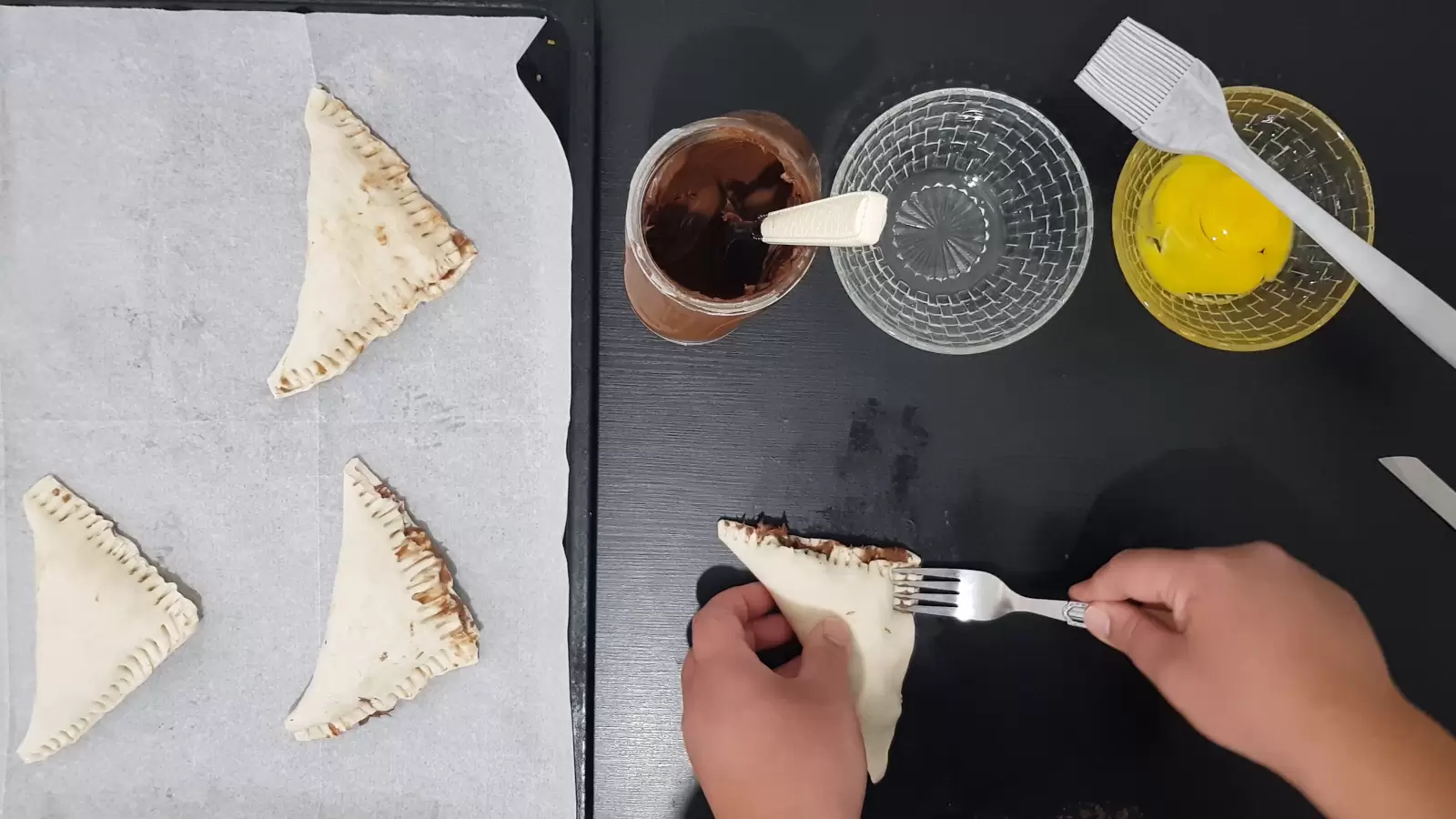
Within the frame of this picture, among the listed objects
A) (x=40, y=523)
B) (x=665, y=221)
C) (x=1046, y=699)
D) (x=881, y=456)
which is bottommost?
(x=40, y=523)

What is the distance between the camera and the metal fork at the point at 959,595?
2.70ft

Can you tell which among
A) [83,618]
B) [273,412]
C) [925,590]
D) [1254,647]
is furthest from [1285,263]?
[83,618]

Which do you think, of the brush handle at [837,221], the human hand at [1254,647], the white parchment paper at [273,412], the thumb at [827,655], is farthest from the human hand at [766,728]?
the brush handle at [837,221]

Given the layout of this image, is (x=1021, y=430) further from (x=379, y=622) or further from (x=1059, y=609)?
(x=379, y=622)

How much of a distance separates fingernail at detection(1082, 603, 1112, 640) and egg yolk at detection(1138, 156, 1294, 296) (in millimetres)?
309

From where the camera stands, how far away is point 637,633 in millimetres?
852

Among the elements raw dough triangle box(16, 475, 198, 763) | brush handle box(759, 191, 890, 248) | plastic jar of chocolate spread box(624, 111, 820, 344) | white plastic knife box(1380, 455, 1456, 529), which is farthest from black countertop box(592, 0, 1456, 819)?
raw dough triangle box(16, 475, 198, 763)

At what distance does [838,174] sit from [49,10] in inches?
29.8

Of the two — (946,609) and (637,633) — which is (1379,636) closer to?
(946,609)

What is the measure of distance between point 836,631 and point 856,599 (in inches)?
1.5

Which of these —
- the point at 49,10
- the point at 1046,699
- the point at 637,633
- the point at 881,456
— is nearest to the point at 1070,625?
the point at 1046,699

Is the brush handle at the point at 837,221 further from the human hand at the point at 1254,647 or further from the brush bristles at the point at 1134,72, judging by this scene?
the human hand at the point at 1254,647

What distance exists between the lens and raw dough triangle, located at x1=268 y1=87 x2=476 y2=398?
81 cm

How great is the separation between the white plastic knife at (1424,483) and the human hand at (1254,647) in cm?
17
